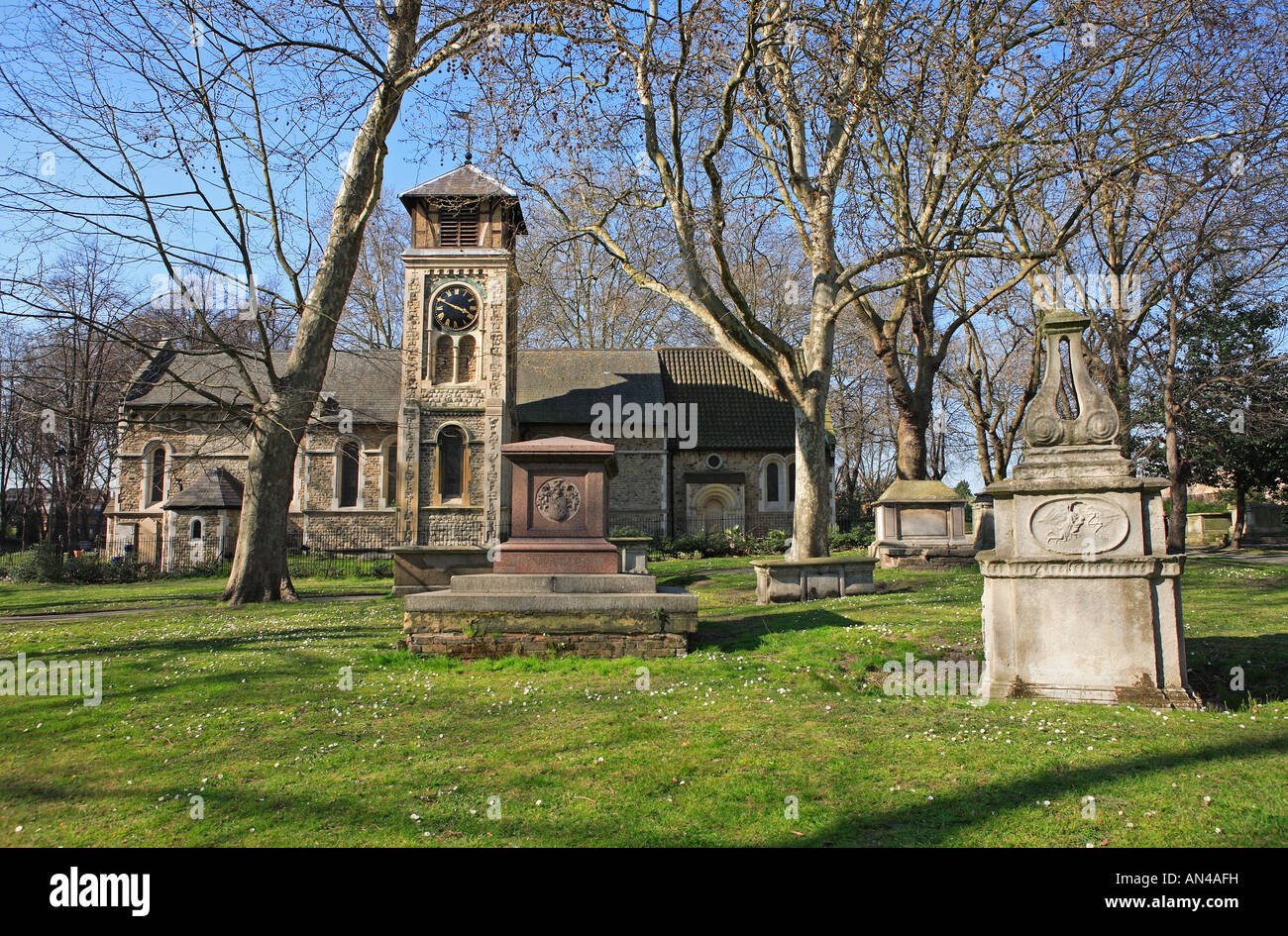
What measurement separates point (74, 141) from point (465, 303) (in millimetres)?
18224

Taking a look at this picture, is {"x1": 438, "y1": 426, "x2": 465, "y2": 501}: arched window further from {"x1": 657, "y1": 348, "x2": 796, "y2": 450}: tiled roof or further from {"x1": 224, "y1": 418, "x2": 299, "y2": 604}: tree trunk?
{"x1": 224, "y1": 418, "x2": 299, "y2": 604}: tree trunk

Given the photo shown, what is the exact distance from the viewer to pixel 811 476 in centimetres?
1303

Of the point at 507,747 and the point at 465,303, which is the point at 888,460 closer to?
the point at 465,303

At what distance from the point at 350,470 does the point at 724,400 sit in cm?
1694

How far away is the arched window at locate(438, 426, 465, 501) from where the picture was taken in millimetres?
29156

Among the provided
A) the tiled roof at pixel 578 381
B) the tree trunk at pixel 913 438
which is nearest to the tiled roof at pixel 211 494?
the tiled roof at pixel 578 381

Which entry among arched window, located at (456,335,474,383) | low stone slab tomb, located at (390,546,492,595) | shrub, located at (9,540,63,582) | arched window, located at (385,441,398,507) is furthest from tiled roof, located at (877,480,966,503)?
shrub, located at (9,540,63,582)

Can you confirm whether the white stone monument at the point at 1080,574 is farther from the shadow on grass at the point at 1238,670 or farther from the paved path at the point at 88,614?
the paved path at the point at 88,614

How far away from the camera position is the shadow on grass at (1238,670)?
6387 mm

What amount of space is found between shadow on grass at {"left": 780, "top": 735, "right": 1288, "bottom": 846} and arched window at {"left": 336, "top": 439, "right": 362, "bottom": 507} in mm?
32429

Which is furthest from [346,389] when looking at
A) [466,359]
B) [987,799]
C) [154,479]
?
[987,799]

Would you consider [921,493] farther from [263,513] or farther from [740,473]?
[740,473]
